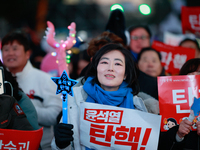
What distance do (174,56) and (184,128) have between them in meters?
2.08

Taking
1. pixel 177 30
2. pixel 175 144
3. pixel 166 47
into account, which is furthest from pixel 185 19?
pixel 177 30

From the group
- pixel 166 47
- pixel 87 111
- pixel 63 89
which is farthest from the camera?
pixel 166 47

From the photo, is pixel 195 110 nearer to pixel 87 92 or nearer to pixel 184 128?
pixel 184 128

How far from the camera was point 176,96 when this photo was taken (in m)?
2.42

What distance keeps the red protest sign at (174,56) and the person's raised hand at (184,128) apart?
172 cm

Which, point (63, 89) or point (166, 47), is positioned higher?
point (166, 47)

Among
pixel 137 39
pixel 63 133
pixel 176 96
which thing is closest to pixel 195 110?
pixel 176 96

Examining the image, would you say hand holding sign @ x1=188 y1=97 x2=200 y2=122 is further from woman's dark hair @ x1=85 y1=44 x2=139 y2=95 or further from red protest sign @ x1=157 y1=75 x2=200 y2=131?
woman's dark hair @ x1=85 y1=44 x2=139 y2=95

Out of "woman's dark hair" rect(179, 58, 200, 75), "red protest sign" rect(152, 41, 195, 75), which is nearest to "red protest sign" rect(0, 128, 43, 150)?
"woman's dark hair" rect(179, 58, 200, 75)

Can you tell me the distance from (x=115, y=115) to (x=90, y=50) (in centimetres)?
126

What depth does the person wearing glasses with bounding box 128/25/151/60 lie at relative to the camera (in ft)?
14.9

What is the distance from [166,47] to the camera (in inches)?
167

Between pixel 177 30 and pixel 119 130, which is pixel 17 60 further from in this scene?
pixel 177 30

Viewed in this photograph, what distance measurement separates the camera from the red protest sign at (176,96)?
2.40 metres
